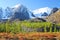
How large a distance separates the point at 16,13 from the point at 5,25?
1320 cm

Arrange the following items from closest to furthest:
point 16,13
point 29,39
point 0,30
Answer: point 29,39 < point 0,30 < point 16,13

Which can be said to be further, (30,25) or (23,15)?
(23,15)

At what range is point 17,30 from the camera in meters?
8.56

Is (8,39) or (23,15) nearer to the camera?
(8,39)

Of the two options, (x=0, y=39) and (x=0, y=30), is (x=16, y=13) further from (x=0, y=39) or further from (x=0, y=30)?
(x=0, y=39)

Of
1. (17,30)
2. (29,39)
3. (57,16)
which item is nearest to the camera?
(29,39)

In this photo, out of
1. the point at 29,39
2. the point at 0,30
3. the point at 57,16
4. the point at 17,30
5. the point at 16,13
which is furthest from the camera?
the point at 16,13

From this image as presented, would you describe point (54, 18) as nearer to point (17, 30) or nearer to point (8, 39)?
point (17, 30)

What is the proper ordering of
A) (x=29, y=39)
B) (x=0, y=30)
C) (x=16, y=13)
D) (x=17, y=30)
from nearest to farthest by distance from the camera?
(x=29, y=39), (x=17, y=30), (x=0, y=30), (x=16, y=13)

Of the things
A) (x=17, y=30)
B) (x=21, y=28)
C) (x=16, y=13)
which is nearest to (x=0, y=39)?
(x=17, y=30)

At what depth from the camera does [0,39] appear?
5508 millimetres

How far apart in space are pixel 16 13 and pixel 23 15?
55.2 inches

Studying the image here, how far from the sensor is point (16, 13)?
22.2 m

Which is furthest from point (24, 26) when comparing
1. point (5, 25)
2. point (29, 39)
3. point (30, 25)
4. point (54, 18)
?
point (54, 18)
